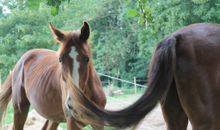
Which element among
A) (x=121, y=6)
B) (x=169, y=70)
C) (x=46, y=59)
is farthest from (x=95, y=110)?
(x=121, y=6)

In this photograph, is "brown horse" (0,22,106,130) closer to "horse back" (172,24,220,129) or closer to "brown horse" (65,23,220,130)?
"brown horse" (65,23,220,130)

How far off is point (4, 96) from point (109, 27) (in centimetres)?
2303

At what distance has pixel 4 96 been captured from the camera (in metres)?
5.13

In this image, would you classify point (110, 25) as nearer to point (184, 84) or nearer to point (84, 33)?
point (84, 33)

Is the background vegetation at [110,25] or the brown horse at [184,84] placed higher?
the brown horse at [184,84]

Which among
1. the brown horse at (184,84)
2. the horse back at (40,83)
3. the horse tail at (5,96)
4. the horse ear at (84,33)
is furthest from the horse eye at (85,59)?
the horse tail at (5,96)

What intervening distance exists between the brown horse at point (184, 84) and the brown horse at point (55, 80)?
1.12 ft

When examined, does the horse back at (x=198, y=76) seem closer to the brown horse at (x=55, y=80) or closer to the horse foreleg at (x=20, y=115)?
the brown horse at (x=55, y=80)

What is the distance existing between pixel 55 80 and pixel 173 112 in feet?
6.33

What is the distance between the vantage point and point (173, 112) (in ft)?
7.18

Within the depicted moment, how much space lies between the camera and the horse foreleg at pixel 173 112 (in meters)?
2.17

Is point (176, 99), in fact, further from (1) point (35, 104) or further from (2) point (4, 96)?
(2) point (4, 96)

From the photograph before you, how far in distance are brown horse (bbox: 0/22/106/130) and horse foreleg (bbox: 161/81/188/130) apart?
0.56 m

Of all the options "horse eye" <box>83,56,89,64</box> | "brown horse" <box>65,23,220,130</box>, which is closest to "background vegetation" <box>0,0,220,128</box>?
"horse eye" <box>83,56,89,64</box>
